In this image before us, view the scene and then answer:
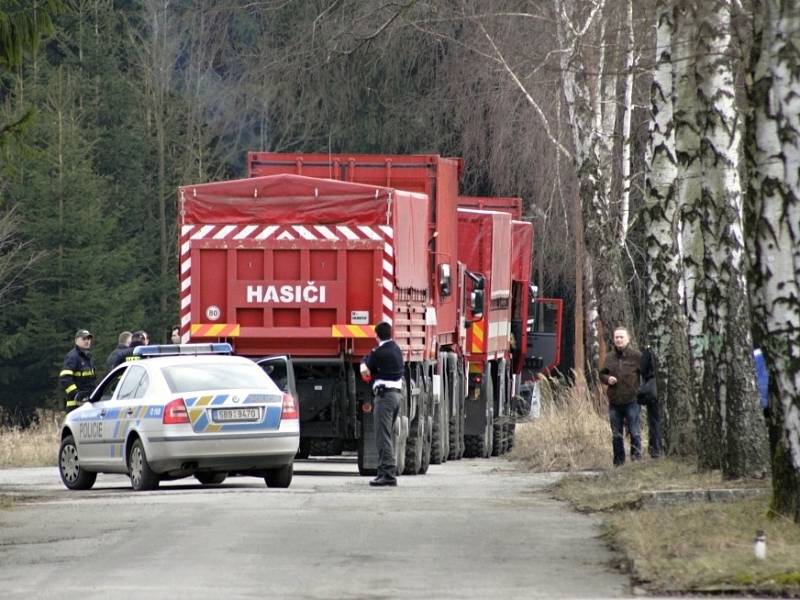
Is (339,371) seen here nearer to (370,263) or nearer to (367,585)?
(370,263)

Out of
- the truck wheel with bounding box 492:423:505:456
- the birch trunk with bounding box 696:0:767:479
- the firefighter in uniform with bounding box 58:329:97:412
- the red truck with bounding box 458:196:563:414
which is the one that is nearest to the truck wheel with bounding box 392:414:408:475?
the firefighter in uniform with bounding box 58:329:97:412

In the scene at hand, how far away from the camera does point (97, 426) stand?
21203 mm

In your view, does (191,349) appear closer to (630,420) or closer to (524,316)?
(630,420)

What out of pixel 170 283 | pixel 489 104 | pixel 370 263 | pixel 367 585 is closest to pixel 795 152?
pixel 367 585

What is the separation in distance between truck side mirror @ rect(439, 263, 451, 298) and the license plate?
6.38m

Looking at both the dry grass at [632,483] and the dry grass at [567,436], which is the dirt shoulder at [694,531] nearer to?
the dry grass at [632,483]

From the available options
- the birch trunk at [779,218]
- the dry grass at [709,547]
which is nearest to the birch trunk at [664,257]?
the dry grass at [709,547]

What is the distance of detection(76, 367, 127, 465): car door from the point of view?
21.1 m

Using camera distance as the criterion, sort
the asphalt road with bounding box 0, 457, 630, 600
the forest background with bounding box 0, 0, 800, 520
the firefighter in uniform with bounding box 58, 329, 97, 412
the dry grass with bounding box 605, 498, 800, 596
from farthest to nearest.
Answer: the firefighter in uniform with bounding box 58, 329, 97, 412, the forest background with bounding box 0, 0, 800, 520, the asphalt road with bounding box 0, 457, 630, 600, the dry grass with bounding box 605, 498, 800, 596

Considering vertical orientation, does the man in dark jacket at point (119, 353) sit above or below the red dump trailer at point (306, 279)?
below

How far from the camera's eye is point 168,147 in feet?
199

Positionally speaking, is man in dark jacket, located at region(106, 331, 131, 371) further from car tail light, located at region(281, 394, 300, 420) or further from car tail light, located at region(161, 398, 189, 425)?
car tail light, located at region(161, 398, 189, 425)

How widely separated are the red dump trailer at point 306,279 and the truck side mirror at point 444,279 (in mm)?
2320

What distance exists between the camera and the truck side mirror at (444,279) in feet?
85.7
